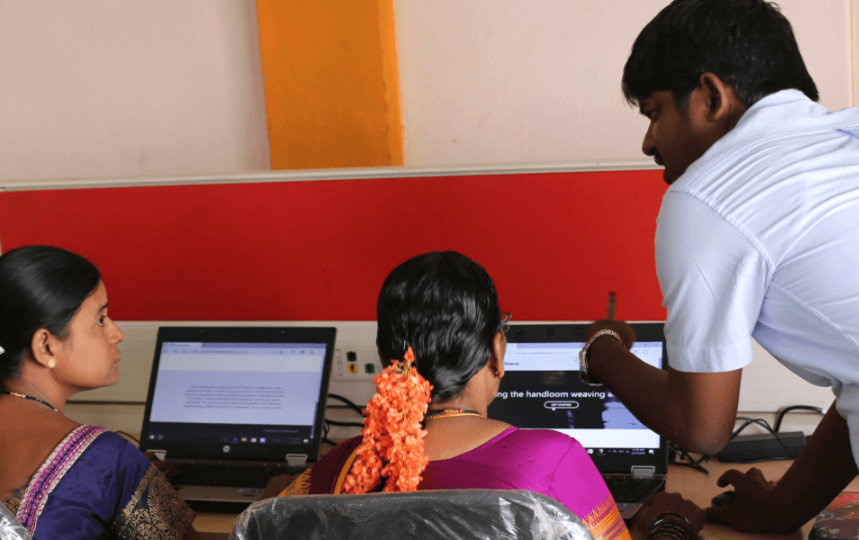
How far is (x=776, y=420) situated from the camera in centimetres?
191

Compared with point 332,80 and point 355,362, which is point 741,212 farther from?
point 332,80

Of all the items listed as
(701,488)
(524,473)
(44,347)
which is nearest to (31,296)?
(44,347)

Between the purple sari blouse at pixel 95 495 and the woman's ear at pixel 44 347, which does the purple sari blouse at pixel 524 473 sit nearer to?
the purple sari blouse at pixel 95 495

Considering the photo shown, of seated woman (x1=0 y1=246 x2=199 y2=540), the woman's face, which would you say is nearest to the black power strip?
seated woman (x1=0 y1=246 x2=199 y2=540)

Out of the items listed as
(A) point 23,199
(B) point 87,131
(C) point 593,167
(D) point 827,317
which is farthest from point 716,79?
(B) point 87,131

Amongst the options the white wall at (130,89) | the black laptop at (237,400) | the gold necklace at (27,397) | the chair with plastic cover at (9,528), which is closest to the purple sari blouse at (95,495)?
the gold necklace at (27,397)

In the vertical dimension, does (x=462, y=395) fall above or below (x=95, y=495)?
above

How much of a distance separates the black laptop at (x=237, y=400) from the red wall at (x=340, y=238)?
0.22 meters

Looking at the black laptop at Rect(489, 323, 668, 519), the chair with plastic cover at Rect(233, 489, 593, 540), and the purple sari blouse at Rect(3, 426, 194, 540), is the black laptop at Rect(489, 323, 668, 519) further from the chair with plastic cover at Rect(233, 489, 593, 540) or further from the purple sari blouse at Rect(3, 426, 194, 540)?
the chair with plastic cover at Rect(233, 489, 593, 540)

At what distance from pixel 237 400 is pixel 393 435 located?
1.01 meters

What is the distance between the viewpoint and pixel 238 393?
1.95m

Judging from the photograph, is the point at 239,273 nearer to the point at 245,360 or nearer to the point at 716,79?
the point at 245,360

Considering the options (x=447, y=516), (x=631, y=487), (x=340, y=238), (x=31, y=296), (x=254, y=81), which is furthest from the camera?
(x=254, y=81)

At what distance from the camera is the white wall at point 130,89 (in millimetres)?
2604
